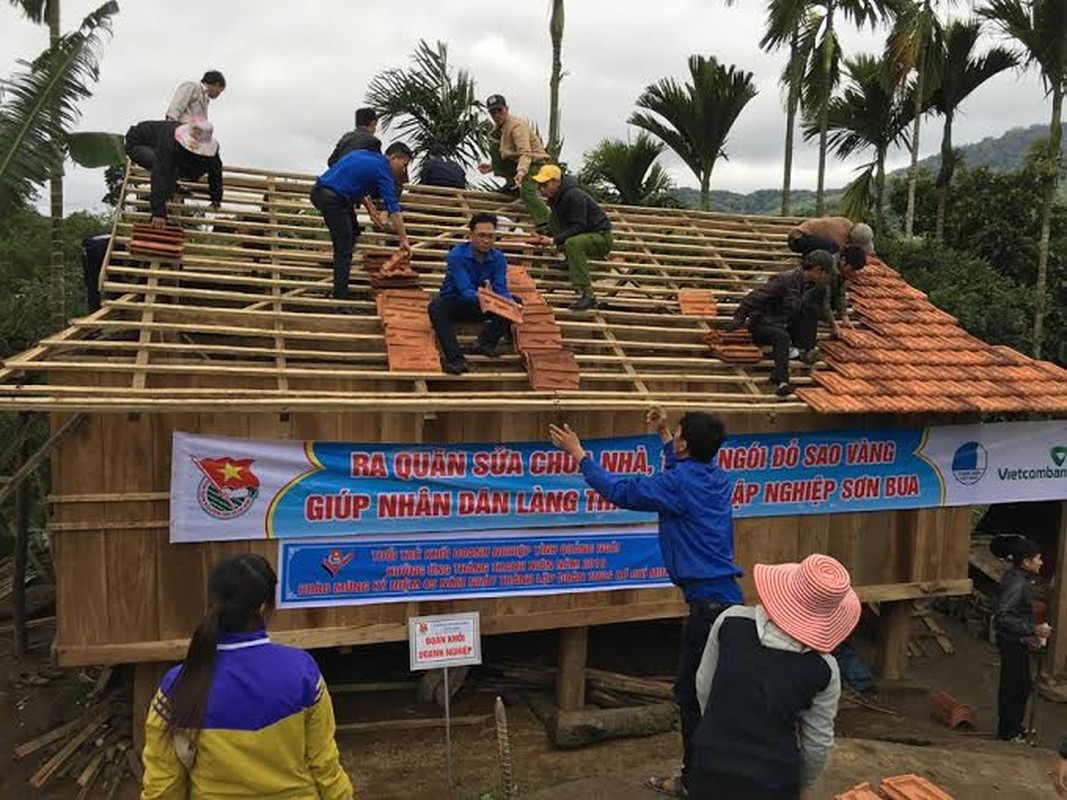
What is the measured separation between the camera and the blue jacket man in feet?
13.3

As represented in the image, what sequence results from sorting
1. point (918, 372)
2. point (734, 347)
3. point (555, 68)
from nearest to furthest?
1. point (734, 347)
2. point (918, 372)
3. point (555, 68)

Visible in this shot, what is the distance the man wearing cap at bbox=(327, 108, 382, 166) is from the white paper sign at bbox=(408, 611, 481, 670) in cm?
440

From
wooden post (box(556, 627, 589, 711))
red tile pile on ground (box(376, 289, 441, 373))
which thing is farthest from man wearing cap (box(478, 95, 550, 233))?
wooden post (box(556, 627, 589, 711))

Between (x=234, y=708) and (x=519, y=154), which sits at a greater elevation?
(x=519, y=154)

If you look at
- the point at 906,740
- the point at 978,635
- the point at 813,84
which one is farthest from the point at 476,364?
the point at 813,84

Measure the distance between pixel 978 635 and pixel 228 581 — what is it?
10620mm

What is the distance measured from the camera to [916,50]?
1482cm

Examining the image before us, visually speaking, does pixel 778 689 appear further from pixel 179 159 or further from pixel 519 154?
pixel 519 154

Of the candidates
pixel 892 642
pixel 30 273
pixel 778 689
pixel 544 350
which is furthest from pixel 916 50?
pixel 30 273

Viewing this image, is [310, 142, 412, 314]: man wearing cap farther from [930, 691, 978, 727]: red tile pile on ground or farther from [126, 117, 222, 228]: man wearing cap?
[930, 691, 978, 727]: red tile pile on ground

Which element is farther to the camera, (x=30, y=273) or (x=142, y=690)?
(x=30, y=273)

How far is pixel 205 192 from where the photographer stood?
7.82 meters

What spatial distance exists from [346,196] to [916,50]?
12.8 m

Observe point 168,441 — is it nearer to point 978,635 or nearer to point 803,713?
point 803,713
